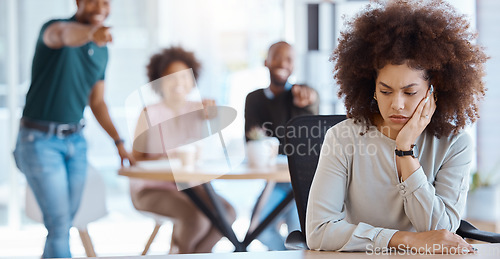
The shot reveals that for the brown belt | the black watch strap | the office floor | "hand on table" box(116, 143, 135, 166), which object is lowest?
the office floor

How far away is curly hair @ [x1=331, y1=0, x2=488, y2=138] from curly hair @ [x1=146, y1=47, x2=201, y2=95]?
2.24 m

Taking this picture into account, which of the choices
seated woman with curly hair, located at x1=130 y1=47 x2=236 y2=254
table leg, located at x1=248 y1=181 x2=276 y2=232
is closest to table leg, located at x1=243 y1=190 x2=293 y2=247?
table leg, located at x1=248 y1=181 x2=276 y2=232

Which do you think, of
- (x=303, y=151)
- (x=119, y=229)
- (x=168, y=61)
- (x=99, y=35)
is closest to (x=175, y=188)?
(x=168, y=61)

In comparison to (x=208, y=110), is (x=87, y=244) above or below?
below

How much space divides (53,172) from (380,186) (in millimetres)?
2172

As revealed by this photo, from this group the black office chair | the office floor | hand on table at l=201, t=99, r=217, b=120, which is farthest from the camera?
the office floor

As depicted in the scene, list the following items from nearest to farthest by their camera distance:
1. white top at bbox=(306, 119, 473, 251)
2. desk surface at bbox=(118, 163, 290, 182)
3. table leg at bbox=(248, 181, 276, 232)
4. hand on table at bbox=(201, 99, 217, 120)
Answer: white top at bbox=(306, 119, 473, 251), desk surface at bbox=(118, 163, 290, 182), table leg at bbox=(248, 181, 276, 232), hand on table at bbox=(201, 99, 217, 120)

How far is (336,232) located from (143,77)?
3.22 m

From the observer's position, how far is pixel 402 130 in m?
1.42

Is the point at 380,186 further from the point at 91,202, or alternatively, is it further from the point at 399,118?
the point at 91,202

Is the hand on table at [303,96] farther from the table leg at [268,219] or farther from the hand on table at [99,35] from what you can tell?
the hand on table at [99,35]

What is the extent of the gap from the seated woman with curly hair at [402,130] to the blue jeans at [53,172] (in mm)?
2032

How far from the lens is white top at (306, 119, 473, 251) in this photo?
136cm

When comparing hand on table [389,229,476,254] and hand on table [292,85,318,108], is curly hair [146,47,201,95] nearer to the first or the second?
hand on table [292,85,318,108]
